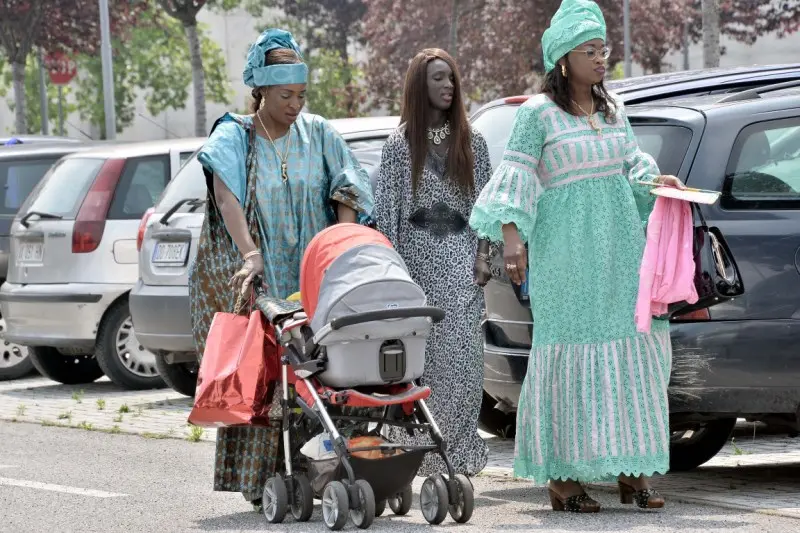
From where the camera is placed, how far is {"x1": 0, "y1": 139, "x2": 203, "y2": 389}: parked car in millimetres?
12188

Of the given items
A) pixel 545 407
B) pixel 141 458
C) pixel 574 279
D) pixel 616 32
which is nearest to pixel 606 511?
pixel 545 407

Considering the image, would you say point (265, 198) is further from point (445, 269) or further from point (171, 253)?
point (171, 253)

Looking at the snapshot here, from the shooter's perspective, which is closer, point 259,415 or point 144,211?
point 259,415

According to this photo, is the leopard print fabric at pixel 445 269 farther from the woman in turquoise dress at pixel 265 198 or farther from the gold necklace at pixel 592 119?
the gold necklace at pixel 592 119

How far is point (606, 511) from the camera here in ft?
21.7

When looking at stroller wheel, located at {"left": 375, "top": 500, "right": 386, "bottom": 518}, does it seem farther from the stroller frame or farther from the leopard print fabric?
the leopard print fabric

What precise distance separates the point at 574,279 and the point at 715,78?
64.4 inches

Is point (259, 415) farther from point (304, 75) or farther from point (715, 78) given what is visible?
point (715, 78)

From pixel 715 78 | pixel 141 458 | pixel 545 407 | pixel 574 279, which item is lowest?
pixel 141 458

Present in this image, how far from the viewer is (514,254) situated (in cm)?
651

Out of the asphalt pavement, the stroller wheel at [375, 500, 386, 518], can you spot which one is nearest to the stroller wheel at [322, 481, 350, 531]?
the asphalt pavement

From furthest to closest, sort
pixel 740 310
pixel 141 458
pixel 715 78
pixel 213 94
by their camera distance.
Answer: pixel 213 94 → pixel 141 458 → pixel 715 78 → pixel 740 310

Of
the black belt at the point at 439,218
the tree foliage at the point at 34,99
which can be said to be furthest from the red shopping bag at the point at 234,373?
the tree foliage at the point at 34,99

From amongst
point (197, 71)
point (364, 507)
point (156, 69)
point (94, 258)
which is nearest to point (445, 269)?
point (364, 507)
